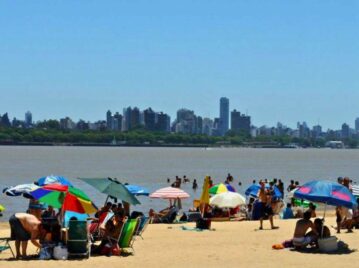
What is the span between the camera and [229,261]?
48.4 feet

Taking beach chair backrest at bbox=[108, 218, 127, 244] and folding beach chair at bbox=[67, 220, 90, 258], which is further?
beach chair backrest at bbox=[108, 218, 127, 244]

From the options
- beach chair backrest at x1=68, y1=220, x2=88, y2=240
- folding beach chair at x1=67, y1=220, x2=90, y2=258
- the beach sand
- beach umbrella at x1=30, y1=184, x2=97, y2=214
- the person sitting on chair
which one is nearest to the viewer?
the beach sand

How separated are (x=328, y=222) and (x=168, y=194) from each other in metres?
4.86

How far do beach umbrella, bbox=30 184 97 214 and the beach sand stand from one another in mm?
1078

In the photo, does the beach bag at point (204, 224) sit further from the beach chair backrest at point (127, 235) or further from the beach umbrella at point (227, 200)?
the beach chair backrest at point (127, 235)

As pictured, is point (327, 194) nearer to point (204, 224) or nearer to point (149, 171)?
point (204, 224)

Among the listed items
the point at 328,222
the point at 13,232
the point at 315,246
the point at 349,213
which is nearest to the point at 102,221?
the point at 13,232

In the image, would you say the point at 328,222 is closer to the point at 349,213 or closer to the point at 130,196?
the point at 349,213

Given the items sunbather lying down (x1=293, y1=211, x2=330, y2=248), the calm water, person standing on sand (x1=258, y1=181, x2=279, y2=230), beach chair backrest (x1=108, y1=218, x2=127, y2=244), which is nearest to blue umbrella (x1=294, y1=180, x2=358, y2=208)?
sunbather lying down (x1=293, y1=211, x2=330, y2=248)

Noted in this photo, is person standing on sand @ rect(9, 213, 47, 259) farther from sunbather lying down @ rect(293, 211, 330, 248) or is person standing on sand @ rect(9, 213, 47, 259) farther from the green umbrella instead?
sunbather lying down @ rect(293, 211, 330, 248)

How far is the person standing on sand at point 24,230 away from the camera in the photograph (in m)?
14.6

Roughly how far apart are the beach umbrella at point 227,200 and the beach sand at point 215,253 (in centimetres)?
266

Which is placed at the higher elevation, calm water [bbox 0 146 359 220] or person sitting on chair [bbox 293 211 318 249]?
person sitting on chair [bbox 293 211 318 249]

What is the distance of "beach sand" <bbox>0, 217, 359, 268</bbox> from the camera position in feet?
47.0
